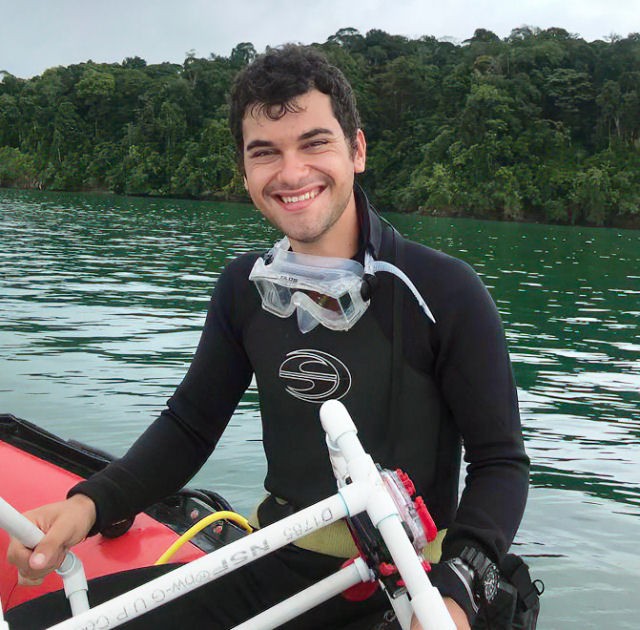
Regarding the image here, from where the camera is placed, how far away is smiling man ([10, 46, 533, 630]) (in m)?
2.04

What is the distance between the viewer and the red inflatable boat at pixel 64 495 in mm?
2873

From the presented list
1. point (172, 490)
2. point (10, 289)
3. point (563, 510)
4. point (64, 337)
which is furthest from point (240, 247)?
point (172, 490)

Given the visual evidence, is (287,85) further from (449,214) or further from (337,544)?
(449,214)

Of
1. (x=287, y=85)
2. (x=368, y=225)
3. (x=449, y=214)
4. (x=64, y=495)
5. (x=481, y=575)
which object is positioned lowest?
(x=449, y=214)

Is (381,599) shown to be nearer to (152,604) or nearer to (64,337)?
(152,604)

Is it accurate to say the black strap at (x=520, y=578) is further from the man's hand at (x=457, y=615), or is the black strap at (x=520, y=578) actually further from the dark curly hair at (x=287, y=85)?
the dark curly hair at (x=287, y=85)

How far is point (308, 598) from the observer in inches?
72.4

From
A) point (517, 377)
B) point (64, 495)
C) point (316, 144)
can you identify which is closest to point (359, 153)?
point (316, 144)

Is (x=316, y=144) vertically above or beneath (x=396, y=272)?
above

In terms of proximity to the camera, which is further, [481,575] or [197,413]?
[197,413]

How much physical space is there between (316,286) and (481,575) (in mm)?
824

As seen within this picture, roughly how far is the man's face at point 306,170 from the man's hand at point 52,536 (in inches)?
34.8

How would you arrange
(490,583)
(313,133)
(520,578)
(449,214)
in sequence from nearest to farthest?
(490,583)
(520,578)
(313,133)
(449,214)

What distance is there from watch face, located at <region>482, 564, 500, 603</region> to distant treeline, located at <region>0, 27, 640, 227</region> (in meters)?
49.3
